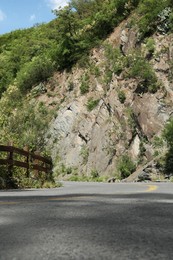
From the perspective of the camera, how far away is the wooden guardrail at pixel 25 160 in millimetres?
14180

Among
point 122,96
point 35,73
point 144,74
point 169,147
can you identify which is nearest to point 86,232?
point 169,147

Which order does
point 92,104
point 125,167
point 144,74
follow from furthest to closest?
point 92,104, point 144,74, point 125,167

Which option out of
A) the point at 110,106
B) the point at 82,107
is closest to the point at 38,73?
the point at 82,107

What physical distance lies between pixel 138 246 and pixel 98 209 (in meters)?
2.67

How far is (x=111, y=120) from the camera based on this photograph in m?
41.7

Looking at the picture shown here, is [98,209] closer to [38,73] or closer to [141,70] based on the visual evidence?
[141,70]

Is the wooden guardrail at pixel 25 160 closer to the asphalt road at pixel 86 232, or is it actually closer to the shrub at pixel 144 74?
the asphalt road at pixel 86 232

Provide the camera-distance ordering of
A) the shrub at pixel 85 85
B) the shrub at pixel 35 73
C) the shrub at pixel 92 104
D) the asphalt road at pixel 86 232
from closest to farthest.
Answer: the asphalt road at pixel 86 232 → the shrub at pixel 92 104 → the shrub at pixel 85 85 → the shrub at pixel 35 73

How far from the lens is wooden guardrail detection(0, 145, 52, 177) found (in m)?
14.2

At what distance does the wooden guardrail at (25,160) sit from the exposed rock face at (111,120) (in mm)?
21695

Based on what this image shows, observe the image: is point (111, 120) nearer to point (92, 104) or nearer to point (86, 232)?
point (92, 104)

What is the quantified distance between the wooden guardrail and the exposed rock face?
21.7 meters

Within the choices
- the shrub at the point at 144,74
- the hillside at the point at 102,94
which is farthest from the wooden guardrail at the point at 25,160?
the shrub at the point at 144,74

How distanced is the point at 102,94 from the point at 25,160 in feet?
98.9
